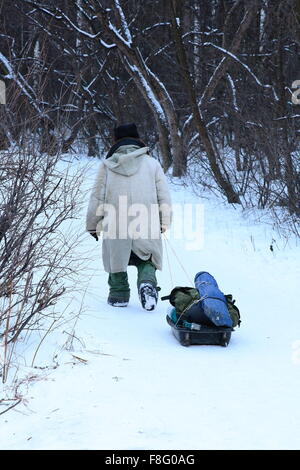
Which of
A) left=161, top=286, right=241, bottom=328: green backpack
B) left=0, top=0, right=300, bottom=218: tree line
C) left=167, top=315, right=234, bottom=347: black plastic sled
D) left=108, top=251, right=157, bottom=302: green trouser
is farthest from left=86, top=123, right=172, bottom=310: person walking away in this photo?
left=167, top=315, right=234, bottom=347: black plastic sled

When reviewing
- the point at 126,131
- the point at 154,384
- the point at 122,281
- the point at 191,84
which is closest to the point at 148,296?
the point at 122,281

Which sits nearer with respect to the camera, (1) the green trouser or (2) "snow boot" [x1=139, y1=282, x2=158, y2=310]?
(2) "snow boot" [x1=139, y1=282, x2=158, y2=310]

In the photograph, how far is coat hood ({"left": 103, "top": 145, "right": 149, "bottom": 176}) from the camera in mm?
5516

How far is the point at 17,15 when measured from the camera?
17.5m

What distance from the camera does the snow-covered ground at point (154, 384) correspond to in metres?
2.89

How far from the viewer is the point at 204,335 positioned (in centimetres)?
451

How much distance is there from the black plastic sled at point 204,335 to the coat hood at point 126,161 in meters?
1.56

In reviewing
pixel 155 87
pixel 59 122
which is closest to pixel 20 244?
pixel 59 122

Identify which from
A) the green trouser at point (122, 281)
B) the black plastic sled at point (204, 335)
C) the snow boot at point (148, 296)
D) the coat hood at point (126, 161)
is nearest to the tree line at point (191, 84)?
the coat hood at point (126, 161)

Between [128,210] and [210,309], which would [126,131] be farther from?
[210,309]

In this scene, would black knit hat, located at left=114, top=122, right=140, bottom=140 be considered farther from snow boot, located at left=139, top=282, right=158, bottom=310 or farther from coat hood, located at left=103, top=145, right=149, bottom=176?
snow boot, located at left=139, top=282, right=158, bottom=310

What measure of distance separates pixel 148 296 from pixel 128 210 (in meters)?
0.74

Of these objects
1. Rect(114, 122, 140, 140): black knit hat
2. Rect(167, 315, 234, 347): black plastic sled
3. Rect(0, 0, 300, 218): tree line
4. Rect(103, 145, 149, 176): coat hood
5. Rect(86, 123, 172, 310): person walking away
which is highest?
Rect(0, 0, 300, 218): tree line

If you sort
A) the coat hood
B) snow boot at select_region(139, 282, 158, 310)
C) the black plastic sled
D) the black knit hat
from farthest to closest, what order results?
the black knit hat → the coat hood → snow boot at select_region(139, 282, 158, 310) → the black plastic sled
